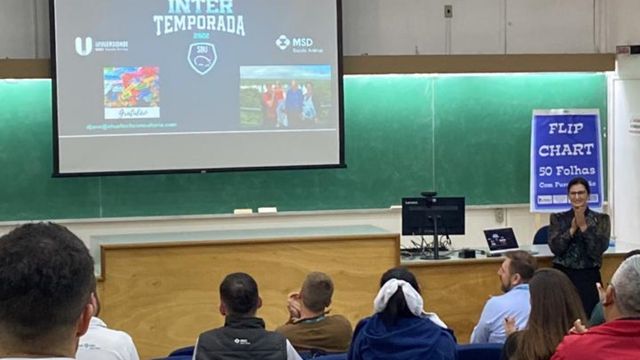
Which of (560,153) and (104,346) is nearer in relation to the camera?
(104,346)

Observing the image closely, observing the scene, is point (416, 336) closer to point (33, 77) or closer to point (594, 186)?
point (33, 77)

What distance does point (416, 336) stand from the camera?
12.4 ft

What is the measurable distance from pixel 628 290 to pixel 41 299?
1.75m

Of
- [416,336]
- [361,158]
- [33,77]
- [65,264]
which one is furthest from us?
[361,158]

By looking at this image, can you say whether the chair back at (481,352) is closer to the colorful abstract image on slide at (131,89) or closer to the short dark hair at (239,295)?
the short dark hair at (239,295)

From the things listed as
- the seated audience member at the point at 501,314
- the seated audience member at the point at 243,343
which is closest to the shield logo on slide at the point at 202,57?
the seated audience member at the point at 501,314

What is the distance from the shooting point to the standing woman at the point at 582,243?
6336 millimetres

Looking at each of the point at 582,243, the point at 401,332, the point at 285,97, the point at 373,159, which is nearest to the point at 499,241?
the point at 582,243

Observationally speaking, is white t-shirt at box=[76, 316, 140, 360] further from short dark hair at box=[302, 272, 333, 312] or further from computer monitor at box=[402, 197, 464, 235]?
computer monitor at box=[402, 197, 464, 235]

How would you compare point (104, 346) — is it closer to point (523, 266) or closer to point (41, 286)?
point (41, 286)

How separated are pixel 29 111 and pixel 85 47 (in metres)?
0.71

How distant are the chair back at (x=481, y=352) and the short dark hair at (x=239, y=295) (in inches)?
34.4

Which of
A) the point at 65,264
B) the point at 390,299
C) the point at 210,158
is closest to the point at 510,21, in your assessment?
the point at 210,158

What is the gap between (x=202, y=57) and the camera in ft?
26.4
